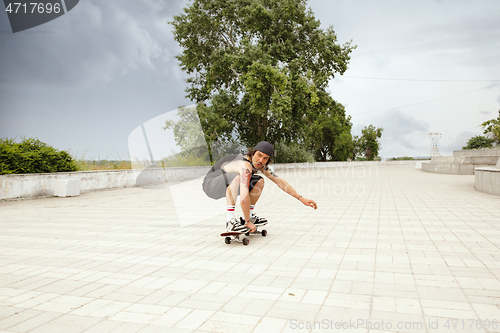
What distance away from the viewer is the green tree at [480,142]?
137 feet

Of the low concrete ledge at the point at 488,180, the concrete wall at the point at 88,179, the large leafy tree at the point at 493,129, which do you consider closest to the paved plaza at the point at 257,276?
the concrete wall at the point at 88,179

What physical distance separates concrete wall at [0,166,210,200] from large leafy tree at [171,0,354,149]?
22.2 ft

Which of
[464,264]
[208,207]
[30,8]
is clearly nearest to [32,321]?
[464,264]

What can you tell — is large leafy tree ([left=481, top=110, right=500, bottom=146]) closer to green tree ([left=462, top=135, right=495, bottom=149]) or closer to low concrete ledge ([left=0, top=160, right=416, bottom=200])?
green tree ([left=462, top=135, right=495, bottom=149])

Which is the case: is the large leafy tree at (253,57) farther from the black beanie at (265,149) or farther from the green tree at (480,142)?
the green tree at (480,142)

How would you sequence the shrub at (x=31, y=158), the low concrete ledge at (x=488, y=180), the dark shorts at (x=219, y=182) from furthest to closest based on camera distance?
1. the shrub at (x=31, y=158)
2. the low concrete ledge at (x=488, y=180)
3. the dark shorts at (x=219, y=182)

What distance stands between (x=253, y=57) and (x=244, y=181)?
19381 millimetres

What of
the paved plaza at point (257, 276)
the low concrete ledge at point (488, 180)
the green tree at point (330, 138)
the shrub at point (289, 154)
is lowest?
the paved plaza at point (257, 276)

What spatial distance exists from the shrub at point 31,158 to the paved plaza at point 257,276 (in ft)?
15.2

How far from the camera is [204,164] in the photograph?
21.0m

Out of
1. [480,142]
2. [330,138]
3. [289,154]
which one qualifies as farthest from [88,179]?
[480,142]

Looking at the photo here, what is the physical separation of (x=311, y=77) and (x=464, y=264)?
21.8 m

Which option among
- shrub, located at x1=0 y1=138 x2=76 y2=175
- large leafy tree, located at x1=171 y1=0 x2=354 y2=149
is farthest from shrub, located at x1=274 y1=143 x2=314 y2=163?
shrub, located at x1=0 y1=138 x2=76 y2=175

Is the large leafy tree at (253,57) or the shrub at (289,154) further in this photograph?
the shrub at (289,154)
